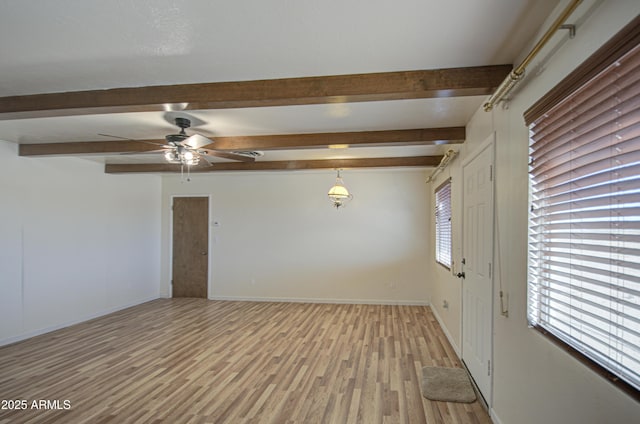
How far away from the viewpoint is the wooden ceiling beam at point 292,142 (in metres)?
3.75

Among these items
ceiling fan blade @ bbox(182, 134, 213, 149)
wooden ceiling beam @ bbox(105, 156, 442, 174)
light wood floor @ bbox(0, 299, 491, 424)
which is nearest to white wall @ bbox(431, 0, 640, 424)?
light wood floor @ bbox(0, 299, 491, 424)

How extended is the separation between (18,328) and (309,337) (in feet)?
12.8

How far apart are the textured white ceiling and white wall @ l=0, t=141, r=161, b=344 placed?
105 inches

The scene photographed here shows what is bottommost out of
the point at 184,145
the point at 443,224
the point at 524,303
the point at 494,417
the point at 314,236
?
the point at 494,417

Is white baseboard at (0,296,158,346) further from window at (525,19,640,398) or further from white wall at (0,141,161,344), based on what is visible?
window at (525,19,640,398)

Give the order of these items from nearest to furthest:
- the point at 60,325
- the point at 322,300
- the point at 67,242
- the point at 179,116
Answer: the point at 179,116 → the point at 60,325 → the point at 67,242 → the point at 322,300

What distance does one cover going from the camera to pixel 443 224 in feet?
17.1

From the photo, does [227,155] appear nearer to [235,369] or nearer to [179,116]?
[179,116]

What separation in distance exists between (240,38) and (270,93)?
0.57 metres

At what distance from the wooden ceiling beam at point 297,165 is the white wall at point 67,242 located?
1.97 feet

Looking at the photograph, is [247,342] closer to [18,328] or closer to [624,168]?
[18,328]

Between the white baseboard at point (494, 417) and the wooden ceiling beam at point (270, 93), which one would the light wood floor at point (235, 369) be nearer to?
the white baseboard at point (494, 417)

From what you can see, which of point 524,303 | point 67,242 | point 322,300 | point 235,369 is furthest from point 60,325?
point 524,303

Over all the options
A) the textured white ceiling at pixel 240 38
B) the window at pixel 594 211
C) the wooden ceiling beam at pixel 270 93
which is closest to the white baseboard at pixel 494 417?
the window at pixel 594 211
